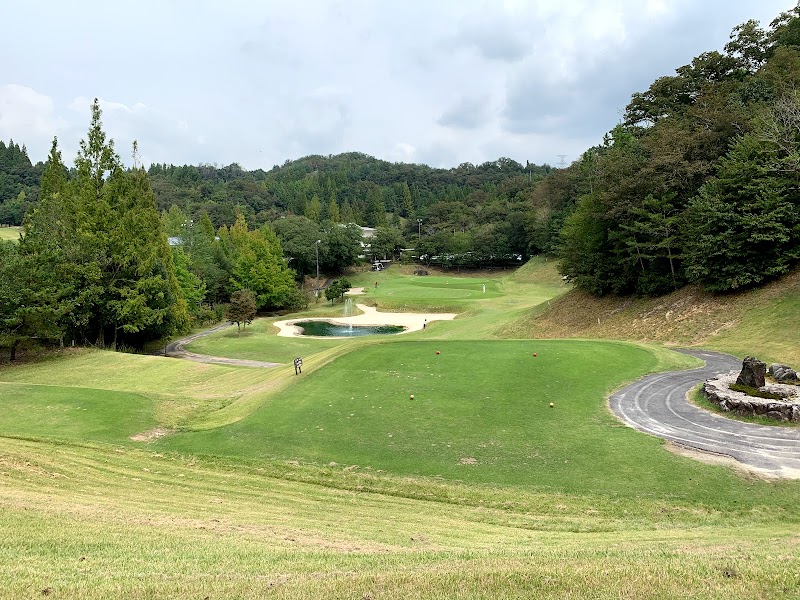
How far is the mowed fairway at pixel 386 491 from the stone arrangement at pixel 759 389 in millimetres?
3803

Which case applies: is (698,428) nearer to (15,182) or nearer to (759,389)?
(759,389)

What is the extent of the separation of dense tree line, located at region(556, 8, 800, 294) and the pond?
19578 millimetres

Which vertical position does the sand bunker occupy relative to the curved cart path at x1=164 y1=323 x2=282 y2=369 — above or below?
above

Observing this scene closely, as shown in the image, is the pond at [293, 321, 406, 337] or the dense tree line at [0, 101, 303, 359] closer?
the dense tree line at [0, 101, 303, 359]

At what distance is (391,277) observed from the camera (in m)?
103

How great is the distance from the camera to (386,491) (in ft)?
41.2

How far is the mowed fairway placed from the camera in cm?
639

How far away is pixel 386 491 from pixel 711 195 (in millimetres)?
31603

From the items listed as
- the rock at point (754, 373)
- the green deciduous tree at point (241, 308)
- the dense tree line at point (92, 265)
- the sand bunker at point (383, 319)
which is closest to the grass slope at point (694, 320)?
the rock at point (754, 373)

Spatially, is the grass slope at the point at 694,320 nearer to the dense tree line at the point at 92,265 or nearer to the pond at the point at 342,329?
the pond at the point at 342,329

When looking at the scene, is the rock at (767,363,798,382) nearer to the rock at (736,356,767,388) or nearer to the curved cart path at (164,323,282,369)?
the rock at (736,356,767,388)

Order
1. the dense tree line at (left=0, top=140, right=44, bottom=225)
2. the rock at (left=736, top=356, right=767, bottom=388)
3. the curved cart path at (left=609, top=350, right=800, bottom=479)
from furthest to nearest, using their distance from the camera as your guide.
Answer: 1. the dense tree line at (left=0, top=140, right=44, bottom=225)
2. the rock at (left=736, top=356, right=767, bottom=388)
3. the curved cart path at (left=609, top=350, right=800, bottom=479)

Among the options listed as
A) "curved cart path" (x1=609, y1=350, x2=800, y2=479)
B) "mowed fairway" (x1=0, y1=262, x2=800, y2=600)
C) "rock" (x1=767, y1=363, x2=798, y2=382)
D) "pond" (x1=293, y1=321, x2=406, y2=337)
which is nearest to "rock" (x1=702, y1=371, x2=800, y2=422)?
"curved cart path" (x1=609, y1=350, x2=800, y2=479)

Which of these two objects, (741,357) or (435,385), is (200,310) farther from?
(741,357)
